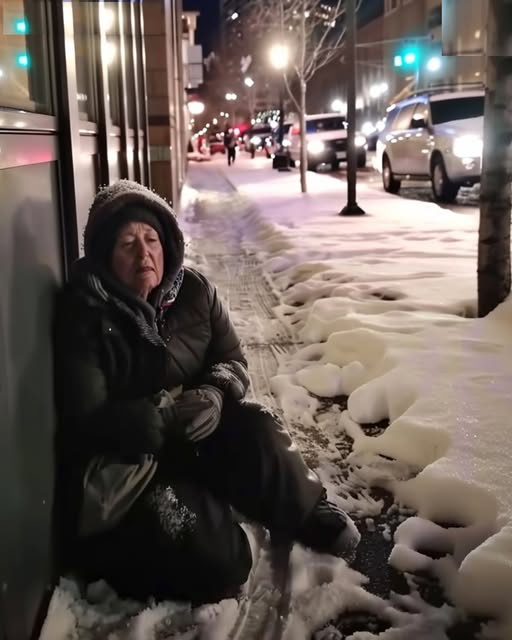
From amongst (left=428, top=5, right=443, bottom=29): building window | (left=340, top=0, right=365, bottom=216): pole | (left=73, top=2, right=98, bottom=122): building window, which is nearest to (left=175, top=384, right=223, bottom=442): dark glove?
(left=73, top=2, right=98, bottom=122): building window

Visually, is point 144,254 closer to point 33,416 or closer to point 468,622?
point 33,416

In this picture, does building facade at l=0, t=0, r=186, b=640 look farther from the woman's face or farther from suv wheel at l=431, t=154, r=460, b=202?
suv wheel at l=431, t=154, r=460, b=202

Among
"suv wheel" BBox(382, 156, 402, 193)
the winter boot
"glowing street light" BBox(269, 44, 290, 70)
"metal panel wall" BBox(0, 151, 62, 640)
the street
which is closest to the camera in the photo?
"metal panel wall" BBox(0, 151, 62, 640)

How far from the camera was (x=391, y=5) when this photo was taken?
4816cm

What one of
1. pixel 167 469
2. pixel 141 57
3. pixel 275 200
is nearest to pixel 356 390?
pixel 167 469

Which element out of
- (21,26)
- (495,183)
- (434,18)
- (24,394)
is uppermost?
(434,18)

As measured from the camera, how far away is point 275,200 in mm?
15297

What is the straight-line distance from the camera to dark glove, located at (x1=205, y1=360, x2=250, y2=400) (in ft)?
9.34

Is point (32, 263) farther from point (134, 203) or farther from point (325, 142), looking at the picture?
point (325, 142)

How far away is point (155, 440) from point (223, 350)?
64 centimetres

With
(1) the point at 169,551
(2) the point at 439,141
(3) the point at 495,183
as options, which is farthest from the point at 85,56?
(2) the point at 439,141

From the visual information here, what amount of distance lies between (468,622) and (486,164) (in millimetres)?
3430

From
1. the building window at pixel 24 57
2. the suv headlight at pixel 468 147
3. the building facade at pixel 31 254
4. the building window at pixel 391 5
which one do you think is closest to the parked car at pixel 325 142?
the suv headlight at pixel 468 147

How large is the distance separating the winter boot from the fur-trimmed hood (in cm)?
99
